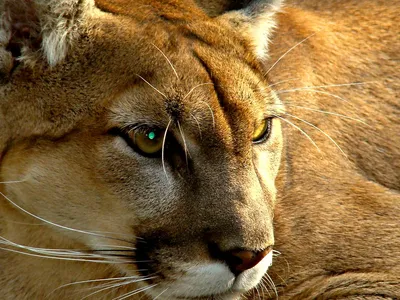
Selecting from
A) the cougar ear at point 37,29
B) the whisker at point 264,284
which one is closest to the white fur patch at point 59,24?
the cougar ear at point 37,29

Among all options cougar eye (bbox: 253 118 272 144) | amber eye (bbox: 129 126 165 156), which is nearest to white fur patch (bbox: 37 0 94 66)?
amber eye (bbox: 129 126 165 156)

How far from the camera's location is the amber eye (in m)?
3.00

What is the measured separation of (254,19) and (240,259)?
124 centimetres

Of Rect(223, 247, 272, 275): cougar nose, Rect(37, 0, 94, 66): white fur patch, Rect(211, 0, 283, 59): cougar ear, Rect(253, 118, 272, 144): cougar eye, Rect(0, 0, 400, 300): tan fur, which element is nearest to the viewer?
Rect(223, 247, 272, 275): cougar nose

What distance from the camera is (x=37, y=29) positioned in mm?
3158

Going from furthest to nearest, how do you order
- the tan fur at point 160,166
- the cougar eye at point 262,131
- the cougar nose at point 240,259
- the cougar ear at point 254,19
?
the cougar ear at point 254,19, the cougar eye at point 262,131, the tan fur at point 160,166, the cougar nose at point 240,259

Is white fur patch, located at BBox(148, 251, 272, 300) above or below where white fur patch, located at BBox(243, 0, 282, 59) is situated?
below

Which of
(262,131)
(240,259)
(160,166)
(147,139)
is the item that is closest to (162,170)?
(160,166)

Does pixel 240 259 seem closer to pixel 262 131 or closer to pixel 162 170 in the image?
pixel 162 170

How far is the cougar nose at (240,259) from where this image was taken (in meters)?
2.86

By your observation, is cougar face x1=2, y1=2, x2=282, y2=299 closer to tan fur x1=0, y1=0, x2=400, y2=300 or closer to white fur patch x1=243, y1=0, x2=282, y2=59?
tan fur x1=0, y1=0, x2=400, y2=300

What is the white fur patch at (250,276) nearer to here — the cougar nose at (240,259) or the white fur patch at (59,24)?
the cougar nose at (240,259)

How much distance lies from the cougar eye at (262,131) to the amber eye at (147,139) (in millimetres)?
435

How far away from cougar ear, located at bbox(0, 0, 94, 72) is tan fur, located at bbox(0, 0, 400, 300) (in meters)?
0.01
